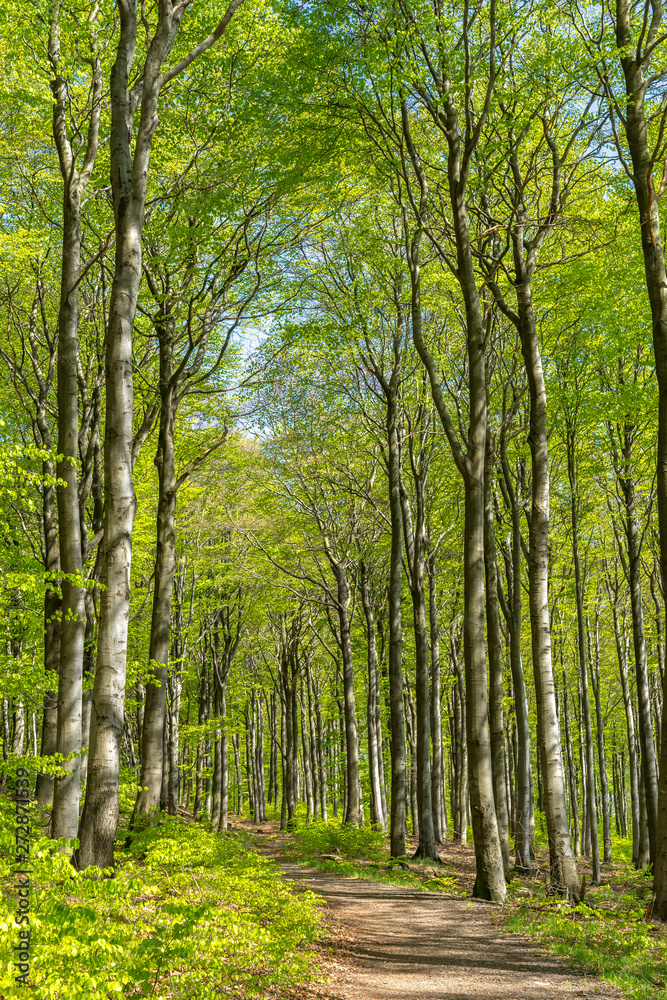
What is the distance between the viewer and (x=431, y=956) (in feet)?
22.3

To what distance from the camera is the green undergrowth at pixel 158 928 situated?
351cm

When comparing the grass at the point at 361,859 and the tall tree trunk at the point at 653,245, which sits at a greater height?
the tall tree trunk at the point at 653,245

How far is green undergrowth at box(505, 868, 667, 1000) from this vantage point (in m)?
5.68

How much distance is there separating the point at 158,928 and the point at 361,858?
43.9 ft

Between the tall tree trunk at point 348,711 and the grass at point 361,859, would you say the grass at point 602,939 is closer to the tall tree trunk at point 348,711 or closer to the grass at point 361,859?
the grass at point 361,859

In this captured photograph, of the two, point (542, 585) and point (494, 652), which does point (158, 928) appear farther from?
point (494, 652)

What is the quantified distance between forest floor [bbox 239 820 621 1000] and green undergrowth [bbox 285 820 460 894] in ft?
5.46

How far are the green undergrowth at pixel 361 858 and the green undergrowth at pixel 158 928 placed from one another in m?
3.67

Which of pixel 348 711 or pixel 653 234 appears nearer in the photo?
pixel 653 234

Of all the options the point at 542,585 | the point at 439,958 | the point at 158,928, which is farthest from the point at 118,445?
the point at 542,585

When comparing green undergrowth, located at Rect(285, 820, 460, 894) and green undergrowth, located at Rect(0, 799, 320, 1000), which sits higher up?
green undergrowth, located at Rect(0, 799, 320, 1000)

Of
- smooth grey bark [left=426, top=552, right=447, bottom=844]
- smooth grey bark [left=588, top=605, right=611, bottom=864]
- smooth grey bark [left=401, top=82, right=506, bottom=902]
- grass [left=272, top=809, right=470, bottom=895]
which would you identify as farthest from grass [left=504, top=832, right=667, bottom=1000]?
smooth grey bark [left=588, top=605, right=611, bottom=864]

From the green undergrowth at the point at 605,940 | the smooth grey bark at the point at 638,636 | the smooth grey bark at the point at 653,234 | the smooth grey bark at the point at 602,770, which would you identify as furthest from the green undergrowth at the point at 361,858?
the smooth grey bark at the point at 602,770

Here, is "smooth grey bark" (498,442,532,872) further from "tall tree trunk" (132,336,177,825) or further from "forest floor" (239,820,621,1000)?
"tall tree trunk" (132,336,177,825)
